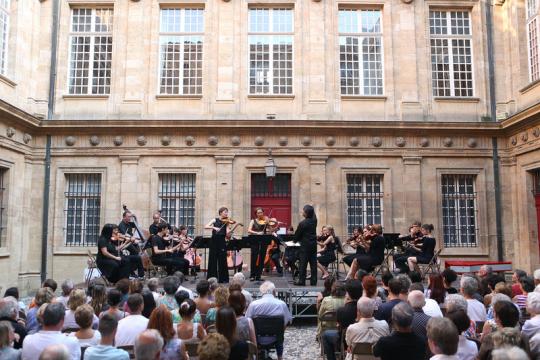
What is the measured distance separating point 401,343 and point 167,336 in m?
2.01

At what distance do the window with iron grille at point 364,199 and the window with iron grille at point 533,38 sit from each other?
5.70m

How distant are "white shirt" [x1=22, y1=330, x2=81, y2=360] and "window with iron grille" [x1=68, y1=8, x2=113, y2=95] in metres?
13.2

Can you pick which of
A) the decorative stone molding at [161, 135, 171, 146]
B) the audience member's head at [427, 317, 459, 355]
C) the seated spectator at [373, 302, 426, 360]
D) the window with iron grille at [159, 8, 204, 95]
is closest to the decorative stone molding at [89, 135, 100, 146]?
the decorative stone molding at [161, 135, 171, 146]

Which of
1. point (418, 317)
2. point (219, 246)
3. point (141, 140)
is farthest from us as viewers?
point (141, 140)

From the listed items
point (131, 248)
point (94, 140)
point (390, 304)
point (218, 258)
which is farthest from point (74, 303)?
point (94, 140)

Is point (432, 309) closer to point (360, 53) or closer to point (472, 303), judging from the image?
point (472, 303)

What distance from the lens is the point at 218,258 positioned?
35.5ft

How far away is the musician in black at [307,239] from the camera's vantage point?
9.98 m

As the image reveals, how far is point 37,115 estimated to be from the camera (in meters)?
15.5

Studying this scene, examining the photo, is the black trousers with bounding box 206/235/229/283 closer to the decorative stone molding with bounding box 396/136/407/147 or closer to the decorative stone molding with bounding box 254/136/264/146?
the decorative stone molding with bounding box 254/136/264/146

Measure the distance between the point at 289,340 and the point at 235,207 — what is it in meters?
6.74

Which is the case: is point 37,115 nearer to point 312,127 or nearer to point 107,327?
point 312,127

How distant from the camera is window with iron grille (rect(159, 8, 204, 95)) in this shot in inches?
646

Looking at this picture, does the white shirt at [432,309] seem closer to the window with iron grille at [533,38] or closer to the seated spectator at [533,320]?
the seated spectator at [533,320]
